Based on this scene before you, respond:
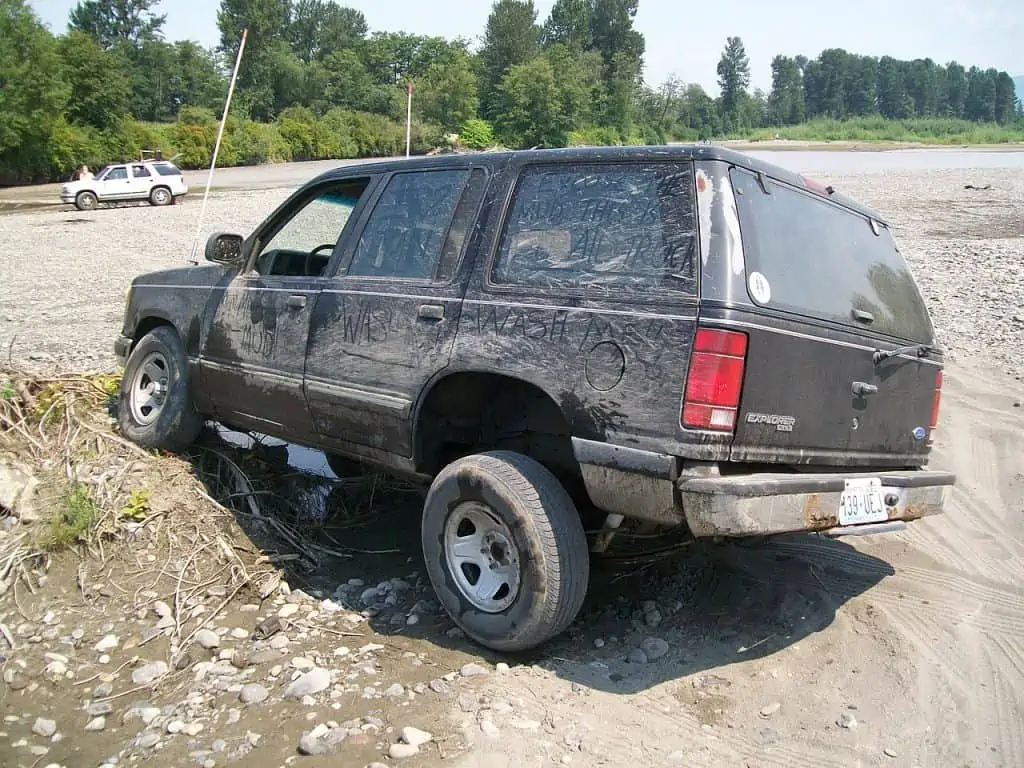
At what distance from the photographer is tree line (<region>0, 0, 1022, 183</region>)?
139 ft

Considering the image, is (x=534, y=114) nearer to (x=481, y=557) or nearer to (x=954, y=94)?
(x=481, y=557)

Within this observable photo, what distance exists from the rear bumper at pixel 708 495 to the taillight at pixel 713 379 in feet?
0.60

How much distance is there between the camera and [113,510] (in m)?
4.49

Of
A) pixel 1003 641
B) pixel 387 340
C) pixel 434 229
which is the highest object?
pixel 434 229

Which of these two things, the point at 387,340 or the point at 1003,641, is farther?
the point at 387,340

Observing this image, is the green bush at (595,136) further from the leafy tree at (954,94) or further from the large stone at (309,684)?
the leafy tree at (954,94)

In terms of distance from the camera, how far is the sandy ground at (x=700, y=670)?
2926mm

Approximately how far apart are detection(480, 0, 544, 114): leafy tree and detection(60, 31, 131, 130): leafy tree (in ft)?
181

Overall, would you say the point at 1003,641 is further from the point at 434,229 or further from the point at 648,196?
the point at 434,229

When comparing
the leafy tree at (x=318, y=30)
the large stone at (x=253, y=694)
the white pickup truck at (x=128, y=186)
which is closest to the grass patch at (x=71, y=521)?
the large stone at (x=253, y=694)

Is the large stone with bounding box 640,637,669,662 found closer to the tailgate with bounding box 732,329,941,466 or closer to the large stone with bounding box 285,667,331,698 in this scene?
the tailgate with bounding box 732,329,941,466

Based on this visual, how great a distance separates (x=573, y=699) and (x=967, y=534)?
2.76m

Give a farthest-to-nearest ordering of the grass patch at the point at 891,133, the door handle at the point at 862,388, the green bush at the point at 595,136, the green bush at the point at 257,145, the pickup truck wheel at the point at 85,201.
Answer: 1. the grass patch at the point at 891,133
2. the green bush at the point at 257,145
3. the green bush at the point at 595,136
4. the pickup truck wheel at the point at 85,201
5. the door handle at the point at 862,388

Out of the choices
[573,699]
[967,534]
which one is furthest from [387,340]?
[967,534]
